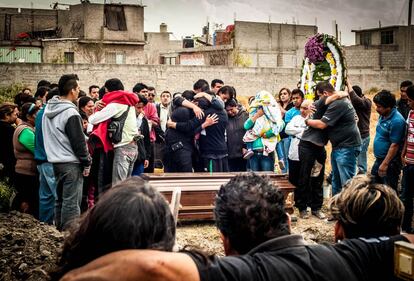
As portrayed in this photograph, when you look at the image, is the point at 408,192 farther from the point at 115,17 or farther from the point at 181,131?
the point at 115,17

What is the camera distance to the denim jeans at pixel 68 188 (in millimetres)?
5961

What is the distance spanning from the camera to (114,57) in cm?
3897

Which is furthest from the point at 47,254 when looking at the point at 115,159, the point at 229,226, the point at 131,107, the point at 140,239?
the point at 140,239

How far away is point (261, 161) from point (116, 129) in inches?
102

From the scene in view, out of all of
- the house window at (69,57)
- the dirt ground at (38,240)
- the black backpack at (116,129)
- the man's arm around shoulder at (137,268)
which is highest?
the house window at (69,57)

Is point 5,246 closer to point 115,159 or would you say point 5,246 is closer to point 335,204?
point 115,159

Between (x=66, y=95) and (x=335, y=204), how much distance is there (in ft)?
13.5

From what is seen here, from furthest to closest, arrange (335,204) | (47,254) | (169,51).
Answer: (169,51), (47,254), (335,204)

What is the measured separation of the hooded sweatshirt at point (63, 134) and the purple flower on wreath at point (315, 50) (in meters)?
4.60

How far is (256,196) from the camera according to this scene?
92.4 inches

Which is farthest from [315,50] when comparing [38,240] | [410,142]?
[38,240]

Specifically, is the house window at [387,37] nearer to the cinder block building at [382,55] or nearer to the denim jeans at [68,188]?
the cinder block building at [382,55]

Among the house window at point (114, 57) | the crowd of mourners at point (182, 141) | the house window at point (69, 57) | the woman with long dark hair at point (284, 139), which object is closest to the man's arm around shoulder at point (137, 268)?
the crowd of mourners at point (182, 141)

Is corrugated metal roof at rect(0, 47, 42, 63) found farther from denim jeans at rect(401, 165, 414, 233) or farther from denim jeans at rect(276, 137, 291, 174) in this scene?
denim jeans at rect(401, 165, 414, 233)
